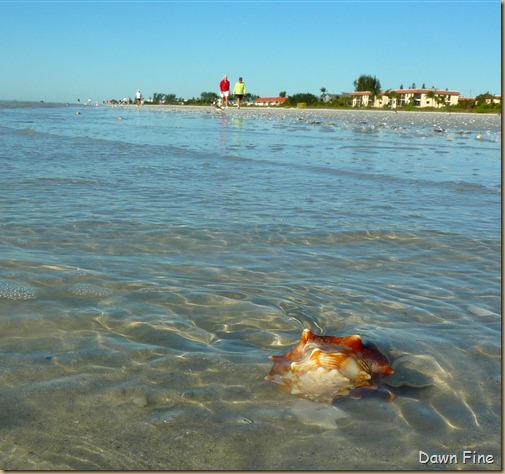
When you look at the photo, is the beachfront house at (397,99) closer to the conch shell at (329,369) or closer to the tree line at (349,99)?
the tree line at (349,99)

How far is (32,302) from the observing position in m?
3.26

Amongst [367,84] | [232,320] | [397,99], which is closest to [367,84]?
[367,84]

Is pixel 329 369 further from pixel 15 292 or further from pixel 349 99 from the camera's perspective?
pixel 349 99

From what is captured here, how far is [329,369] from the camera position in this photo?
95.3 inches

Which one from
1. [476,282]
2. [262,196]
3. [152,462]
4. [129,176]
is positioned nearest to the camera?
[152,462]

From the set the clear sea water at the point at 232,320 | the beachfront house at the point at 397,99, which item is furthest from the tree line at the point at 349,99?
the clear sea water at the point at 232,320

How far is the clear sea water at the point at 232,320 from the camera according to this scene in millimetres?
2127

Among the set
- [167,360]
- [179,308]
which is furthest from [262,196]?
[167,360]

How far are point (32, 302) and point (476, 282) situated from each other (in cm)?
287

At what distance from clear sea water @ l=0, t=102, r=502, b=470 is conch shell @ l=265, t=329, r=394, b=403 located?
0.07 metres

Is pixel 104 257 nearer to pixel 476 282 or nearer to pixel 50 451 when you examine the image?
pixel 50 451

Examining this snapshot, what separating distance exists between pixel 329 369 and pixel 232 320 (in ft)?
2.88

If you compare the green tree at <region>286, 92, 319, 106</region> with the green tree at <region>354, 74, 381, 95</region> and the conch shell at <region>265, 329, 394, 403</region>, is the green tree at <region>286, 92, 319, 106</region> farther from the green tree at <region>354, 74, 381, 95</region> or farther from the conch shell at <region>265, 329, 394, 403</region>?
the conch shell at <region>265, 329, 394, 403</region>

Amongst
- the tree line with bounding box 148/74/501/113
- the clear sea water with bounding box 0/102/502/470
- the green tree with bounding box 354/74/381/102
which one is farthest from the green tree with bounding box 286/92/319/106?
the clear sea water with bounding box 0/102/502/470
